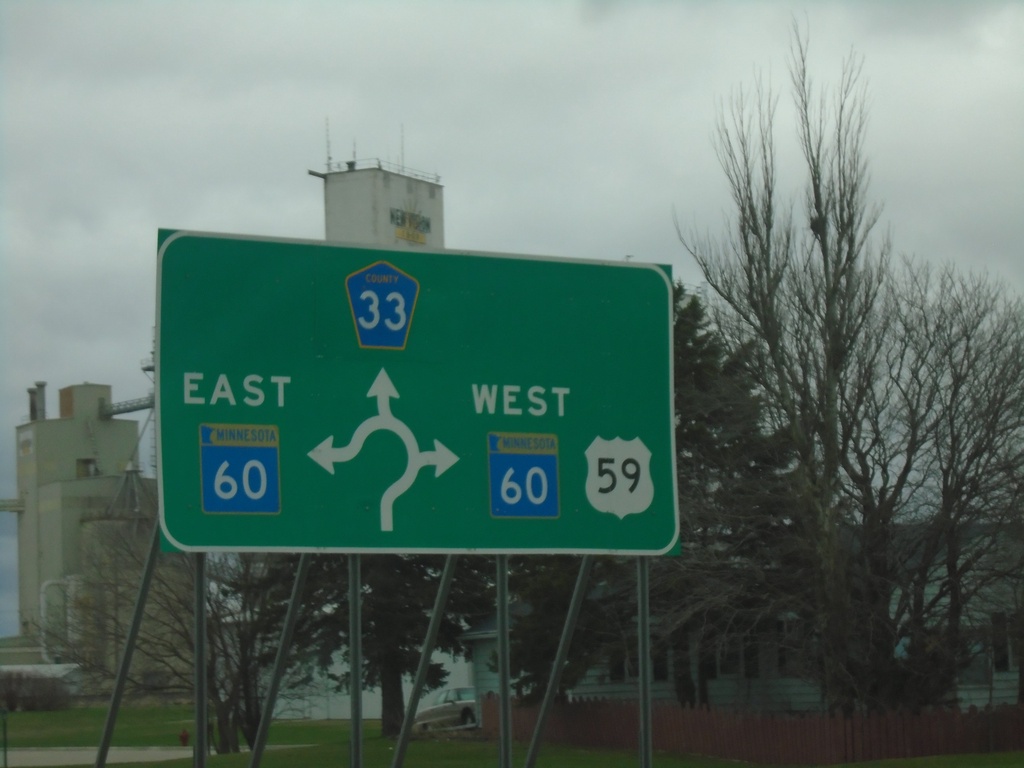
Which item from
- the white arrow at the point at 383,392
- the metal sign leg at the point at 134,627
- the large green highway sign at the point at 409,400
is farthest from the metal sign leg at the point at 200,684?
the white arrow at the point at 383,392

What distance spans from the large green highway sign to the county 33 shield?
13mm

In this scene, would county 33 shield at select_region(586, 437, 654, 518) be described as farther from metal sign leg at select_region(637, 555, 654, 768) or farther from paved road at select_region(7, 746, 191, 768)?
paved road at select_region(7, 746, 191, 768)

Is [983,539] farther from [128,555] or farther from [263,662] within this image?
[128,555]

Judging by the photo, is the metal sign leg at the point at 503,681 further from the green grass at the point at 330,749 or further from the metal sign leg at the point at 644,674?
the green grass at the point at 330,749

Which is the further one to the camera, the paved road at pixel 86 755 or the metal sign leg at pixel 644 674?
the paved road at pixel 86 755

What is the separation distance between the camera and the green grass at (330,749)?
28.8m

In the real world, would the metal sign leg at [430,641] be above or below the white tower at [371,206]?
below

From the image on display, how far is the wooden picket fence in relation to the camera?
2806cm

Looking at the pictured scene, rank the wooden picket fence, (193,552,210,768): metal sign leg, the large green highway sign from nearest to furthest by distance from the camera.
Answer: (193,552,210,768): metal sign leg, the large green highway sign, the wooden picket fence

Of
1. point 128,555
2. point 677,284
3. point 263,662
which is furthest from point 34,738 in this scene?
point 677,284

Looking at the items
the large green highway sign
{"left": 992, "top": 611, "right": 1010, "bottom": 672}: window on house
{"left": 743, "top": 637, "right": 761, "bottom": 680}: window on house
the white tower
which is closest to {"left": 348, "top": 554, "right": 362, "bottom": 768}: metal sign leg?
the large green highway sign

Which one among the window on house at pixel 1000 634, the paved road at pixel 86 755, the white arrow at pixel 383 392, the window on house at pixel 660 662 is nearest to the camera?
the white arrow at pixel 383 392

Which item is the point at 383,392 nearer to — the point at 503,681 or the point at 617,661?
the point at 503,681

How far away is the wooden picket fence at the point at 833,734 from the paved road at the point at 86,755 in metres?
12.3
